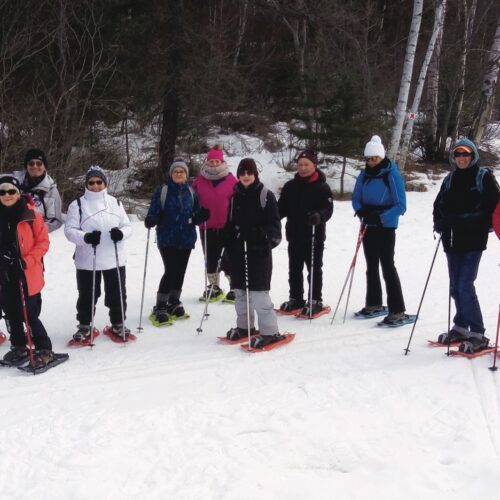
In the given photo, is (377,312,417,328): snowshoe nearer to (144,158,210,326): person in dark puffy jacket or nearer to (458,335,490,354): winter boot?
(458,335,490,354): winter boot

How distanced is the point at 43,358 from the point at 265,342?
2008 mm

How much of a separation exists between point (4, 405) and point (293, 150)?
14629 mm

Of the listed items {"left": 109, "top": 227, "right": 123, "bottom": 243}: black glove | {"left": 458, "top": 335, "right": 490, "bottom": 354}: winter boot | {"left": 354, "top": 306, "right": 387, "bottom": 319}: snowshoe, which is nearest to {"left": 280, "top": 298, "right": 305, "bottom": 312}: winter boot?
{"left": 354, "top": 306, "right": 387, "bottom": 319}: snowshoe

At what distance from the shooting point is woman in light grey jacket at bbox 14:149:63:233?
538 cm

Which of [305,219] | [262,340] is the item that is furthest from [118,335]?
[305,219]

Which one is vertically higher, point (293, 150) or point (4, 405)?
point (293, 150)

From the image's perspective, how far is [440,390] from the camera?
13.4ft

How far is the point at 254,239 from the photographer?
5.02m

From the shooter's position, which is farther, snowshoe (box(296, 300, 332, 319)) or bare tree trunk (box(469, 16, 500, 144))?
bare tree trunk (box(469, 16, 500, 144))

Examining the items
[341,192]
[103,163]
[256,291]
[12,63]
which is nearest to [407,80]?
[341,192]

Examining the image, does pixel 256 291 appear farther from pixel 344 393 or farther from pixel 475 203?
pixel 475 203

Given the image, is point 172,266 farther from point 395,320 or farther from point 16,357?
point 395,320

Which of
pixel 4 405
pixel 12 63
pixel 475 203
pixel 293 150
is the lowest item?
pixel 4 405

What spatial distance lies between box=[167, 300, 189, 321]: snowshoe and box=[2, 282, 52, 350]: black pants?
1493 millimetres
